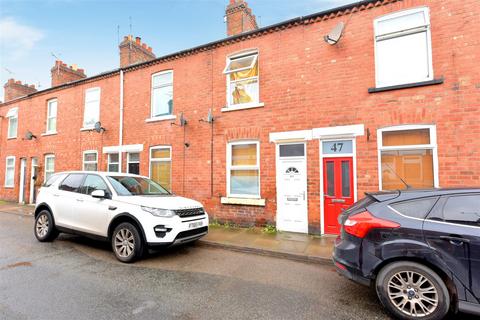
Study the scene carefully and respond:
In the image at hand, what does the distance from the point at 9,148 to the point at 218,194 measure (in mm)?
15363

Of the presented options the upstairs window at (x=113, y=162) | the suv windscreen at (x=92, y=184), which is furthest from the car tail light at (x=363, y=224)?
the upstairs window at (x=113, y=162)

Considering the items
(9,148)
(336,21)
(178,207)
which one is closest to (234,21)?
(336,21)

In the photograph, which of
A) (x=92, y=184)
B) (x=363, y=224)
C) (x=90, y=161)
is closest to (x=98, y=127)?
(x=90, y=161)

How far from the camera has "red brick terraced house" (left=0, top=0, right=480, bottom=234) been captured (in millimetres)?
6055

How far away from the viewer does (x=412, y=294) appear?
3.08 metres

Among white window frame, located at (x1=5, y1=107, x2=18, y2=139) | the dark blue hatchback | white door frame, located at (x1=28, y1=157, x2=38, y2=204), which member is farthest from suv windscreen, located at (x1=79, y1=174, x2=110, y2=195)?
white window frame, located at (x1=5, y1=107, x2=18, y2=139)

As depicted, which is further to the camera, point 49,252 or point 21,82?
point 21,82

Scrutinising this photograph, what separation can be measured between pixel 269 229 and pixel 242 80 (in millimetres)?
5011

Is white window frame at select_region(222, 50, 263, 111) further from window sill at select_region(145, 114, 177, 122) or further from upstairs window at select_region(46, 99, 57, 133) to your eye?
upstairs window at select_region(46, 99, 57, 133)

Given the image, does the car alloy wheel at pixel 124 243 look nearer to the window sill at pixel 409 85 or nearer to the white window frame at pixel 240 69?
the white window frame at pixel 240 69

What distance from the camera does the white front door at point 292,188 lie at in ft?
24.2

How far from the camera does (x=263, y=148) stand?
26.1 ft

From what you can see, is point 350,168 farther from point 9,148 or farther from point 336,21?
point 9,148

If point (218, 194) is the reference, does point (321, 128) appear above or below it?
above
